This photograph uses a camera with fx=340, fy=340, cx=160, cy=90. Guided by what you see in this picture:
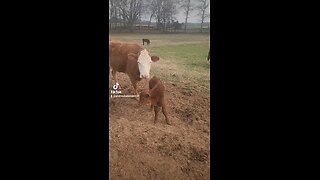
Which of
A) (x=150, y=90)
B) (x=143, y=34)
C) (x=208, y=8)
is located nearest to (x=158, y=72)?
(x=150, y=90)

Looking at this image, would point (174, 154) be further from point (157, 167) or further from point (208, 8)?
point (208, 8)

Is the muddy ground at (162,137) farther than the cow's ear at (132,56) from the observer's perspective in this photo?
No

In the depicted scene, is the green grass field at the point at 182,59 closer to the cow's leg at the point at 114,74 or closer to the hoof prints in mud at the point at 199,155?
the cow's leg at the point at 114,74

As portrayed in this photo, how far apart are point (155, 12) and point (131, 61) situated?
0.98 ft

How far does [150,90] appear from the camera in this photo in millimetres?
1800

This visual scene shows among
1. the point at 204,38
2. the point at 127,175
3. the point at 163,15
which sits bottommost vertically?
the point at 127,175

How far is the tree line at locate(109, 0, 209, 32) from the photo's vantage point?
1.77 metres

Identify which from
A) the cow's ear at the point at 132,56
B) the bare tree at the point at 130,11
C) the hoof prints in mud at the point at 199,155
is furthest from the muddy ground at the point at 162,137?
the bare tree at the point at 130,11

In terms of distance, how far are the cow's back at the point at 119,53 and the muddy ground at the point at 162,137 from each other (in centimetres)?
5

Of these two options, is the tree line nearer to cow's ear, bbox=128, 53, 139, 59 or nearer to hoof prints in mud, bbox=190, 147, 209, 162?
cow's ear, bbox=128, 53, 139, 59

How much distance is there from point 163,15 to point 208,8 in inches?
9.7

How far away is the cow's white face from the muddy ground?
0.16 ft

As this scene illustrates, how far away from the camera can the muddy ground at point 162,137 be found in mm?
1687

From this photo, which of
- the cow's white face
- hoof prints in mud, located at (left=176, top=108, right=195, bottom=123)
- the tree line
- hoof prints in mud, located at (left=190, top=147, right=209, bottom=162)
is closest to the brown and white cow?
the cow's white face
